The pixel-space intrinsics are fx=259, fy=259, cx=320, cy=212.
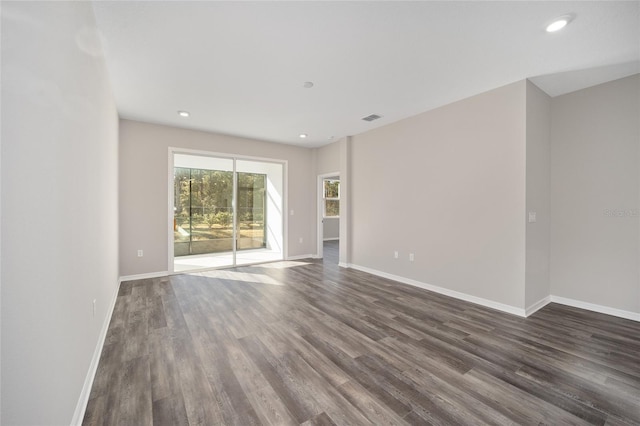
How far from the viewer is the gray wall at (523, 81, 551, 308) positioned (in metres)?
3.12

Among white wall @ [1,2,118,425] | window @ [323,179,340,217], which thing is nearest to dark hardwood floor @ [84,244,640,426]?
white wall @ [1,2,118,425]

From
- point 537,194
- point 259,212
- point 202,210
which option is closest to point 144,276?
point 202,210

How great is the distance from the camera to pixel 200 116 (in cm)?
426

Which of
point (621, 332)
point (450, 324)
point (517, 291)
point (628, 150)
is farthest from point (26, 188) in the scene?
point (628, 150)

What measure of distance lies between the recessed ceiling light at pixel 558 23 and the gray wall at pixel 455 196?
97cm

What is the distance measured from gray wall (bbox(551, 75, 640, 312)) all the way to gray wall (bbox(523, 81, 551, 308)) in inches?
6.0

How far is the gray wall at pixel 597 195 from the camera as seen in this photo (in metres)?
2.98

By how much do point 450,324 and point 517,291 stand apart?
3.42ft

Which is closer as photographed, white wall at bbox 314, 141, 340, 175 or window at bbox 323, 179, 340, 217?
white wall at bbox 314, 141, 340, 175

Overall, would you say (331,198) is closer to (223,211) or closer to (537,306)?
(223,211)

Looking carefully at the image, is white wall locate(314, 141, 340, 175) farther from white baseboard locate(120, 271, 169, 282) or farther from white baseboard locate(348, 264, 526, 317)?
white baseboard locate(120, 271, 169, 282)

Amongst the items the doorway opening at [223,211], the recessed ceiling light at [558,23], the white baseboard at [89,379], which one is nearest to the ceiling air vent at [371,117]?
the recessed ceiling light at [558,23]

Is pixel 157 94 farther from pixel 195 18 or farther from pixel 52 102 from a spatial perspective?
pixel 52 102

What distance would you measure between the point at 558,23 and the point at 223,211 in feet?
17.9
